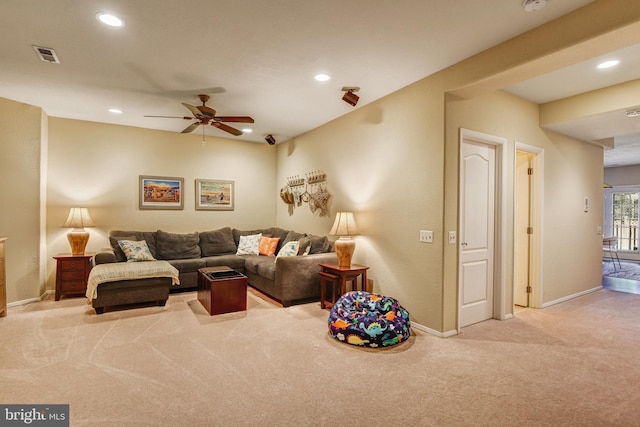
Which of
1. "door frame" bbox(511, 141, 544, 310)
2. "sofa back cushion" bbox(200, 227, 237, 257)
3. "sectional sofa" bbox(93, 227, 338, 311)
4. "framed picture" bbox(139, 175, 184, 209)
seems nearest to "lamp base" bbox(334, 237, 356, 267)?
"sectional sofa" bbox(93, 227, 338, 311)

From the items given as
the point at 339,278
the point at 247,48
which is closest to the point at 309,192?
the point at 339,278

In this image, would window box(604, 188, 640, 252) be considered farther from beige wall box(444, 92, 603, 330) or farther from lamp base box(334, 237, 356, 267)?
lamp base box(334, 237, 356, 267)

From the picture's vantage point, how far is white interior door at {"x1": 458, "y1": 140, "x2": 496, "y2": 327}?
3596 mm

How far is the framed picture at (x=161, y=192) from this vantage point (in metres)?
5.66

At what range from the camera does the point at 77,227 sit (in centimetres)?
470

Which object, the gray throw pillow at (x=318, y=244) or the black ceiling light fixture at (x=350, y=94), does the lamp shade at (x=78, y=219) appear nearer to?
the gray throw pillow at (x=318, y=244)

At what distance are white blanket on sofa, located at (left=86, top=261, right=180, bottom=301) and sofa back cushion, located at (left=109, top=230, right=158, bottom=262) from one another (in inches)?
30.4

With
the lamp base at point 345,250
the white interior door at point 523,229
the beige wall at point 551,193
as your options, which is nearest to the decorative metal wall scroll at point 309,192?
the lamp base at point 345,250

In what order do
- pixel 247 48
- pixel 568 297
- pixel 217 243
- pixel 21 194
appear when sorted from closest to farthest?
pixel 247 48
pixel 21 194
pixel 568 297
pixel 217 243

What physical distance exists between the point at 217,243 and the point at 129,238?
138cm

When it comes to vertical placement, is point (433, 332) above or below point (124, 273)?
below

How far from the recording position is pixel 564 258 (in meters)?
4.73

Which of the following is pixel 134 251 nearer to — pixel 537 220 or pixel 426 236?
pixel 426 236

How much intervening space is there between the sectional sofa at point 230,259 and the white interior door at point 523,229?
2588mm
